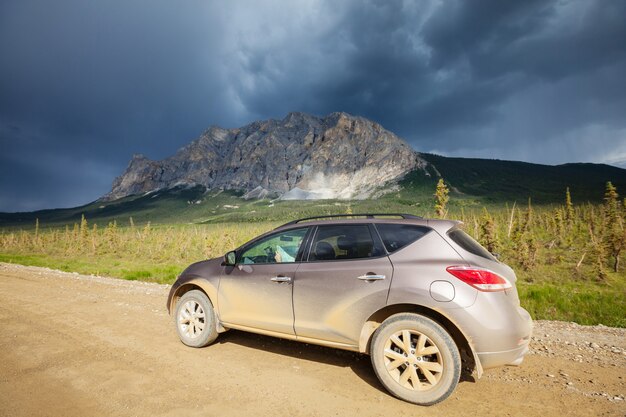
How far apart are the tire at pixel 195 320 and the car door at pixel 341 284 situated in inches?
66.3

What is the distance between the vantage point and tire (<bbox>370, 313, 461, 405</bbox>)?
11.0ft

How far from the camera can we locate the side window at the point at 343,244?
13.3ft

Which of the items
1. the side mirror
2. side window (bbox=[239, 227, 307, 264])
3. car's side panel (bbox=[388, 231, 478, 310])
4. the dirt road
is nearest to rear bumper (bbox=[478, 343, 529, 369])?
the dirt road

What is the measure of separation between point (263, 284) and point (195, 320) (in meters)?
1.58

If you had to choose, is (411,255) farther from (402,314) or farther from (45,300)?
(45,300)

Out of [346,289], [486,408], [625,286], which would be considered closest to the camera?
[486,408]

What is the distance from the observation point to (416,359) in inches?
137

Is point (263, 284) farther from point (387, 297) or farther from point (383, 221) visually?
point (383, 221)

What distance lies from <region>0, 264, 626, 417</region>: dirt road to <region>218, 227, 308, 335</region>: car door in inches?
24.6

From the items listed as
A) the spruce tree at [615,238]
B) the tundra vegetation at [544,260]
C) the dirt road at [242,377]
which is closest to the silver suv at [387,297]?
the dirt road at [242,377]

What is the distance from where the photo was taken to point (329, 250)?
14.0 feet

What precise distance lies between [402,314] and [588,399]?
233 cm

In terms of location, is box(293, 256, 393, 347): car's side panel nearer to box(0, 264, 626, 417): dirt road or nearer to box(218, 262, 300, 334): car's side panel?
box(218, 262, 300, 334): car's side panel

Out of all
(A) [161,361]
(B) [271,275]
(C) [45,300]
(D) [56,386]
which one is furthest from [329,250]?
(C) [45,300]
